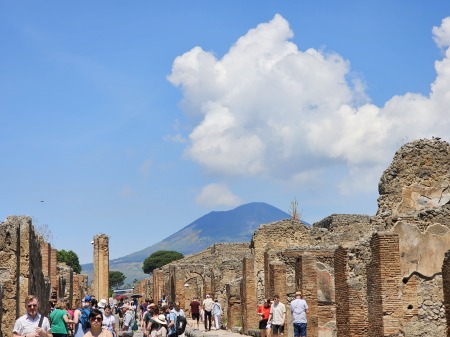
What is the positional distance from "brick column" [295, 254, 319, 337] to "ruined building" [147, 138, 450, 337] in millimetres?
23

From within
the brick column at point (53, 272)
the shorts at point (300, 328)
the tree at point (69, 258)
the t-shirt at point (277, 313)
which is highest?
the tree at point (69, 258)

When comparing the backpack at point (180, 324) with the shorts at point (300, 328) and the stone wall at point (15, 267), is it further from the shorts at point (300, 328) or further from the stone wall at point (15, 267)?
the stone wall at point (15, 267)

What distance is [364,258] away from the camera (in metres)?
14.8

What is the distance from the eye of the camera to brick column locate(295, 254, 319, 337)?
19312 mm

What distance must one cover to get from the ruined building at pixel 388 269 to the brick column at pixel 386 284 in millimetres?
16

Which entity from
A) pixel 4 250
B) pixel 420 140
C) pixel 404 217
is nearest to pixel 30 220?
pixel 4 250

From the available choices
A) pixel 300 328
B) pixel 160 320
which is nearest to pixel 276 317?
pixel 300 328

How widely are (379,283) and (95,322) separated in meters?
5.65

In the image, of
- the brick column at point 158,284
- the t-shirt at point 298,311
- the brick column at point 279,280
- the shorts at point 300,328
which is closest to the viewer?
the t-shirt at point 298,311

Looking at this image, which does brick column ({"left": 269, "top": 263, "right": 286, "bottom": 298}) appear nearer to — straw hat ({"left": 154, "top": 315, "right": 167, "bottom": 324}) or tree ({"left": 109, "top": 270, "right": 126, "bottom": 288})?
straw hat ({"left": 154, "top": 315, "right": 167, "bottom": 324})

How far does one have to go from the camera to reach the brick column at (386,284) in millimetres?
13227

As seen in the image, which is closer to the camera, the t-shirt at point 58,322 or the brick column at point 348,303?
the t-shirt at point 58,322

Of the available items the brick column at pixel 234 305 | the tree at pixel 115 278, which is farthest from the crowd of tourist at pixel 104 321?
the tree at pixel 115 278

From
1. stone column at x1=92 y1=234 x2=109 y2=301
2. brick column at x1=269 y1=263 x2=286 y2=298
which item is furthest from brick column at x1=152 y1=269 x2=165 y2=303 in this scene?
brick column at x1=269 y1=263 x2=286 y2=298
